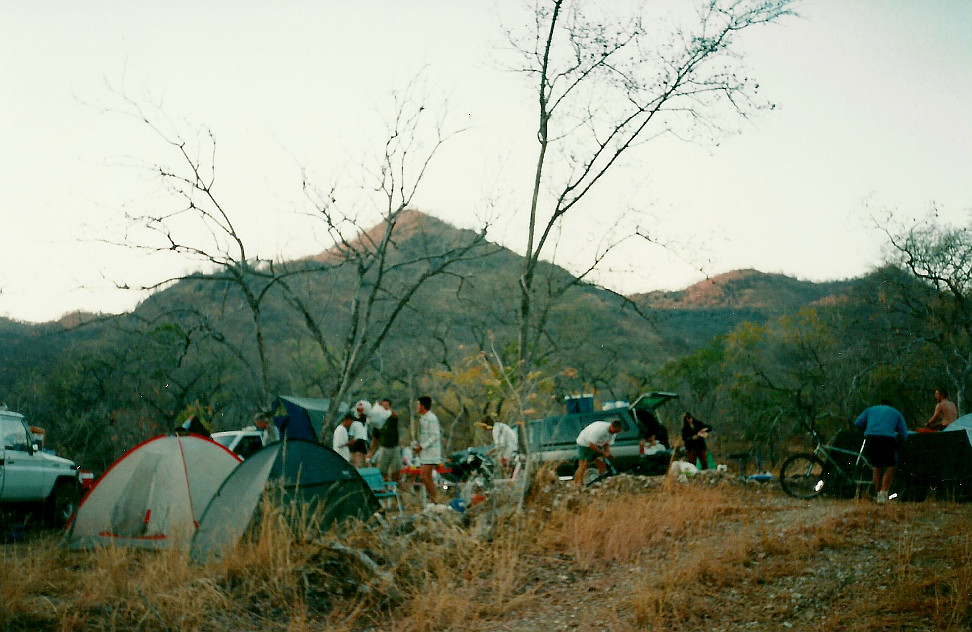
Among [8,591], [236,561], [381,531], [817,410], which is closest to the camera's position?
[8,591]

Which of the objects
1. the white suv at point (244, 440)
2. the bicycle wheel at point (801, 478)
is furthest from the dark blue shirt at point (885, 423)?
the white suv at point (244, 440)

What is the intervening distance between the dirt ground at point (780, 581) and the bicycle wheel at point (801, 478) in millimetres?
3478

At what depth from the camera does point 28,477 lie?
1260 cm

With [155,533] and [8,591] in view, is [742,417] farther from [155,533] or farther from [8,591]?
[8,591]

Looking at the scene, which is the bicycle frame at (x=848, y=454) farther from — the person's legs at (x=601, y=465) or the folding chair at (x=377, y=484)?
the folding chair at (x=377, y=484)

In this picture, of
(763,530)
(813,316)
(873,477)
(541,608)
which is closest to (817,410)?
(813,316)

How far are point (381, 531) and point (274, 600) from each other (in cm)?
148

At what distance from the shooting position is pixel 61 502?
13672mm

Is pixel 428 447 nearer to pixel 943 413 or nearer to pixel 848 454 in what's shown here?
pixel 848 454

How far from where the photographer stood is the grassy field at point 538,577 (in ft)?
21.1

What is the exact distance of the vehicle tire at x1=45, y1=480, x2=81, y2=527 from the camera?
13.5 m

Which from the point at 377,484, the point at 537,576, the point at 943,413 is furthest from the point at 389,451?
the point at 943,413

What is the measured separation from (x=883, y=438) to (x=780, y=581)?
5.18m

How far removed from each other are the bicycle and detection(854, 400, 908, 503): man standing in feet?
1.08
